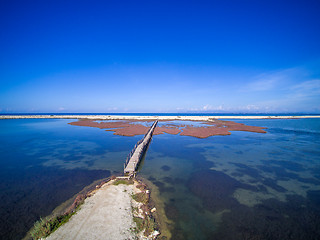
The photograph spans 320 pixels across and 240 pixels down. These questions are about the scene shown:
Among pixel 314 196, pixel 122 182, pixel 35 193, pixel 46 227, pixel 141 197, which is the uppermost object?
pixel 46 227

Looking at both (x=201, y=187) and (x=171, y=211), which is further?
(x=201, y=187)

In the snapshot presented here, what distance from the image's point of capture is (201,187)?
13141mm

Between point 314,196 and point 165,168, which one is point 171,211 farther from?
point 314,196

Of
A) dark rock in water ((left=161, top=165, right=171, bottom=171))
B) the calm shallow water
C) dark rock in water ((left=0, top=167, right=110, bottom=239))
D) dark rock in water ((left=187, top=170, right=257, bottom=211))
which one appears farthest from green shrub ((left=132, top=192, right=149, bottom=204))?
dark rock in water ((left=161, top=165, right=171, bottom=171))

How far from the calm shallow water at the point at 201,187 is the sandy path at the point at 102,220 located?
2.73 meters

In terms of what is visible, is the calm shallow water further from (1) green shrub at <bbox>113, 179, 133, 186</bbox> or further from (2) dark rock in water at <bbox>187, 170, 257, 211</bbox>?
(1) green shrub at <bbox>113, 179, 133, 186</bbox>

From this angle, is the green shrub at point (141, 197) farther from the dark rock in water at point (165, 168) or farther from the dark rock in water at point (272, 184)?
the dark rock in water at point (272, 184)

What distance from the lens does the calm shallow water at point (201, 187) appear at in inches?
343

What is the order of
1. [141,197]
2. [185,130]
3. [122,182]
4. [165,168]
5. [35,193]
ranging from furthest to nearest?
[185,130]
[165,168]
[122,182]
[35,193]
[141,197]

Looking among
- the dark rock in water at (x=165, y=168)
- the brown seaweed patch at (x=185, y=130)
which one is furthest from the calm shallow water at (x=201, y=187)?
the brown seaweed patch at (x=185, y=130)

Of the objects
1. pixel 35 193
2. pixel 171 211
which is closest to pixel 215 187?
pixel 171 211

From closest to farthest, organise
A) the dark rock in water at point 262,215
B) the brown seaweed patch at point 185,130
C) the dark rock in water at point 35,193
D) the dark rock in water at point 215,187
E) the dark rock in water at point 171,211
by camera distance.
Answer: the dark rock in water at point 262,215 < the dark rock in water at point 35,193 < the dark rock in water at point 171,211 < the dark rock in water at point 215,187 < the brown seaweed patch at point 185,130

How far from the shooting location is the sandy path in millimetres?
7211

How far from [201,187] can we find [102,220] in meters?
8.78
